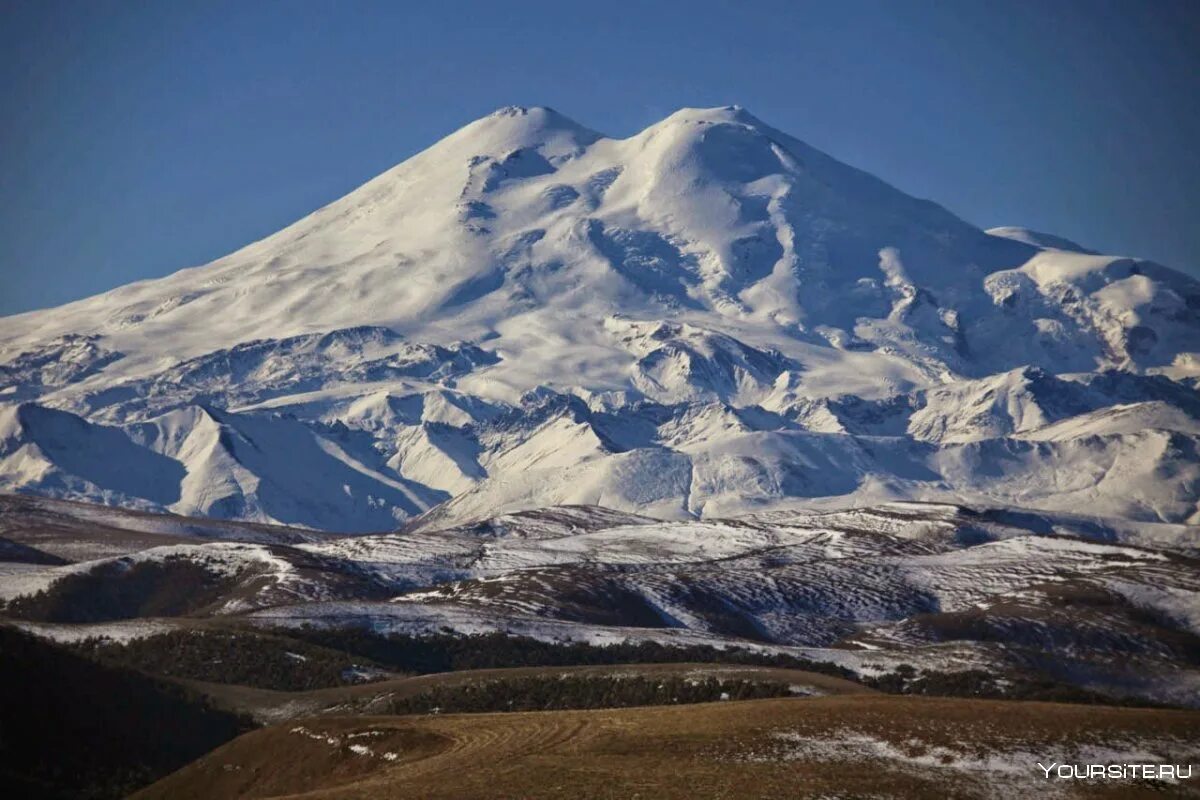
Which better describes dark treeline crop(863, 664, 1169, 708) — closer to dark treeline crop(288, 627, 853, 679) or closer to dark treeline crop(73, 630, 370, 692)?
dark treeline crop(288, 627, 853, 679)

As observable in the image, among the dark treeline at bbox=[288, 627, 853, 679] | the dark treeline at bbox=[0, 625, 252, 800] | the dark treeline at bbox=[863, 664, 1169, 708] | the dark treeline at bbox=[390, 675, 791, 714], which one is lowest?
the dark treeline at bbox=[863, 664, 1169, 708]

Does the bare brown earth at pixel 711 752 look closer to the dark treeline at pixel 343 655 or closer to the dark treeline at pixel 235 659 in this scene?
the dark treeline at pixel 343 655

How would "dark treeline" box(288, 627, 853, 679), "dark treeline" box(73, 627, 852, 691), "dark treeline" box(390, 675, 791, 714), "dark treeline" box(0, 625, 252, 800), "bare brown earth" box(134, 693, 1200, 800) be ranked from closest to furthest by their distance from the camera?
"bare brown earth" box(134, 693, 1200, 800) < "dark treeline" box(0, 625, 252, 800) < "dark treeline" box(390, 675, 791, 714) < "dark treeline" box(73, 627, 852, 691) < "dark treeline" box(288, 627, 853, 679)

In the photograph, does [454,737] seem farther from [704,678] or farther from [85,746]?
[704,678]

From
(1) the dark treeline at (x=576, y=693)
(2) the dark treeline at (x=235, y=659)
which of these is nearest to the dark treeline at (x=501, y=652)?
(2) the dark treeline at (x=235, y=659)

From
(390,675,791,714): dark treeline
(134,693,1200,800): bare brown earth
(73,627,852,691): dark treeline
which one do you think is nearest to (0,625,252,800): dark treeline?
(134,693,1200,800): bare brown earth
